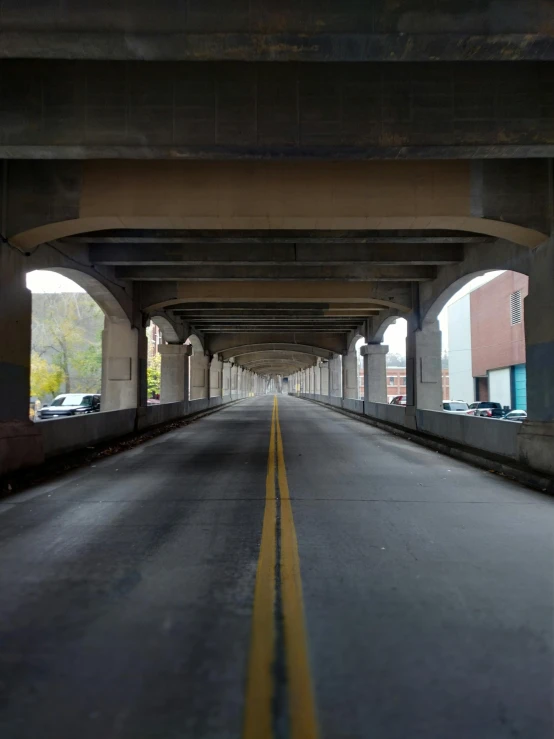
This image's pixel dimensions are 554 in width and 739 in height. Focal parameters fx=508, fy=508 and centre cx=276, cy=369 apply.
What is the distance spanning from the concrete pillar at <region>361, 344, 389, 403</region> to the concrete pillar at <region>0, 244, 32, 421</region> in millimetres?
21998

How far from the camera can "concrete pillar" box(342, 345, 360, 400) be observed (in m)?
40.3

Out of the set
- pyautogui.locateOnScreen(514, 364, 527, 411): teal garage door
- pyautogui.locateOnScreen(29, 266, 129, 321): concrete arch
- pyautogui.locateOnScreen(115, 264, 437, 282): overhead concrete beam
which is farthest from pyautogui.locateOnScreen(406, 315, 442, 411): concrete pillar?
pyautogui.locateOnScreen(514, 364, 527, 411): teal garage door

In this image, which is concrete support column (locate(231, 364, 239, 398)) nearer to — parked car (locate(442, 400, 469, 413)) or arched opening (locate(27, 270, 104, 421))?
arched opening (locate(27, 270, 104, 421))

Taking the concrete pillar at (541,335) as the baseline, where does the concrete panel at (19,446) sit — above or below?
below

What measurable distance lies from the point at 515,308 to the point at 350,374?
1405 centimetres

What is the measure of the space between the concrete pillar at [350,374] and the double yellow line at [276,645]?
34561mm

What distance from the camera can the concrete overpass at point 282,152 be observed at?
230 inches

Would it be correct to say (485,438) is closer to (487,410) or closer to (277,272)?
(277,272)

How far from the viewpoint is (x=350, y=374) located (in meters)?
40.7

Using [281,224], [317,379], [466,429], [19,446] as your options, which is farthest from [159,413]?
[317,379]

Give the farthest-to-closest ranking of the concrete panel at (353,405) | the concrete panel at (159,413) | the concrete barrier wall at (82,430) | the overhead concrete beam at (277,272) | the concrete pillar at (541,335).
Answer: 1. the concrete panel at (353,405)
2. the concrete panel at (159,413)
3. the overhead concrete beam at (277,272)
4. the concrete barrier wall at (82,430)
5. the concrete pillar at (541,335)

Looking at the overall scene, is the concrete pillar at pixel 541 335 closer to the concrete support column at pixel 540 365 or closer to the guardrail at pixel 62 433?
the concrete support column at pixel 540 365

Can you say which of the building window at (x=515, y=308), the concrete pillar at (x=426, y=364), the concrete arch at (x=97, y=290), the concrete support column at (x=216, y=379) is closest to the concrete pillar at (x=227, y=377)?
the concrete support column at (x=216, y=379)

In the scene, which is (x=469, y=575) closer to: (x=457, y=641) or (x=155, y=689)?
(x=457, y=641)
